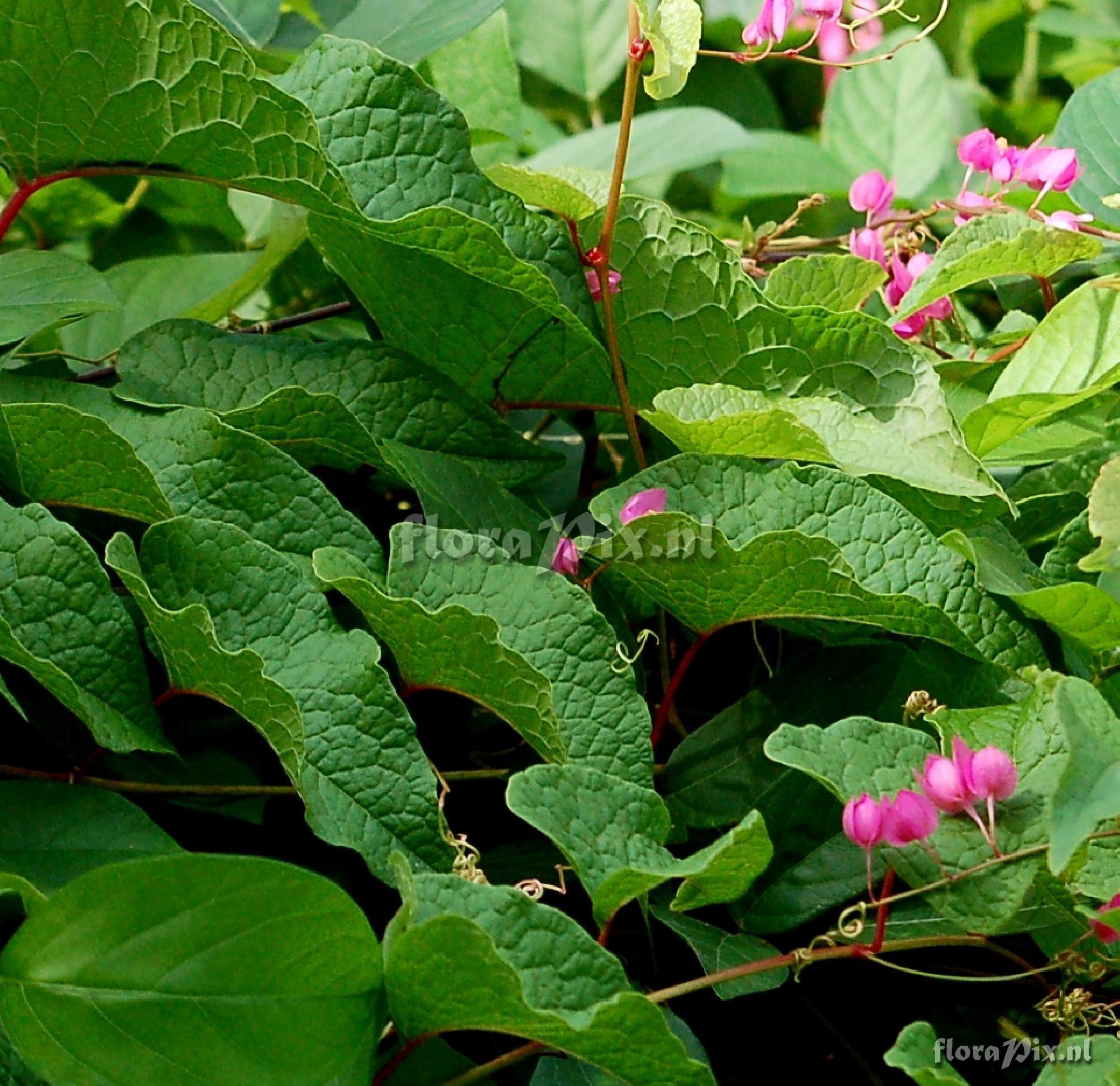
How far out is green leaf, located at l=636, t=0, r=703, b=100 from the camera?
0.39 m

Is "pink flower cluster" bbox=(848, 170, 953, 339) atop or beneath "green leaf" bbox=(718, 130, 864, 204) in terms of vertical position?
atop

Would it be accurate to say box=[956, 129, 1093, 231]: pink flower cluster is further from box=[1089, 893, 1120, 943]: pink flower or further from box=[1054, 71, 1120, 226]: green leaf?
box=[1089, 893, 1120, 943]: pink flower

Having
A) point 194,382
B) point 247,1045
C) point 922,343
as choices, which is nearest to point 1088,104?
point 922,343

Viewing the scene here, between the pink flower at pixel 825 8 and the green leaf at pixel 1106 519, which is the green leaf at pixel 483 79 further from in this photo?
the green leaf at pixel 1106 519

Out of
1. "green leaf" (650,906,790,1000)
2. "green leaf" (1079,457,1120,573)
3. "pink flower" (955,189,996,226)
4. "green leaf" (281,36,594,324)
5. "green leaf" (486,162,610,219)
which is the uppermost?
"green leaf" (281,36,594,324)

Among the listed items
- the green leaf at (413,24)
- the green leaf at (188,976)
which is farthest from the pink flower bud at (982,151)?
the green leaf at (188,976)

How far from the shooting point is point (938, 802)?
0.33 m

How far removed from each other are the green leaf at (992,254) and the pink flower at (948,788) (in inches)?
7.1

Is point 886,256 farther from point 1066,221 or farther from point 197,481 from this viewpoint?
point 197,481

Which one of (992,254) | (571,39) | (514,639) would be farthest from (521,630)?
(571,39)

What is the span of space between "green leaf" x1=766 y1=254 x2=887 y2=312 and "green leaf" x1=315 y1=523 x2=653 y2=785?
0.17m

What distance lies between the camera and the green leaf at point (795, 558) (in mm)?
351

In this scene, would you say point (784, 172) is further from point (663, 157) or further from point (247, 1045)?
point (247, 1045)

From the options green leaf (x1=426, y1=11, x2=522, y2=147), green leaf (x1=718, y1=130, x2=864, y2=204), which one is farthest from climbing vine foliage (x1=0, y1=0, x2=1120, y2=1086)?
green leaf (x1=718, y1=130, x2=864, y2=204)
